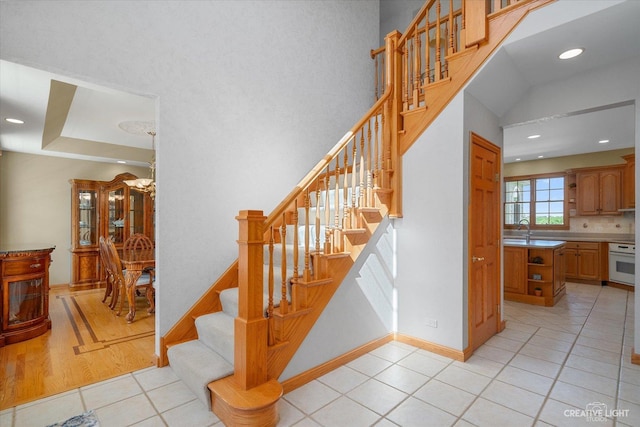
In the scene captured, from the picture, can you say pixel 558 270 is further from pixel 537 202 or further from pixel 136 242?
pixel 136 242

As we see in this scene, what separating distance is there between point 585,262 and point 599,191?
1582mm

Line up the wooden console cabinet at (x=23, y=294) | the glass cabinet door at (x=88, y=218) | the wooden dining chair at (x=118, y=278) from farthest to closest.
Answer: the glass cabinet door at (x=88, y=218), the wooden dining chair at (x=118, y=278), the wooden console cabinet at (x=23, y=294)

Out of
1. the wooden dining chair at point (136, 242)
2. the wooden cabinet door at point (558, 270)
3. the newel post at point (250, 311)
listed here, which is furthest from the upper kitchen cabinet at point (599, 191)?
the wooden dining chair at point (136, 242)

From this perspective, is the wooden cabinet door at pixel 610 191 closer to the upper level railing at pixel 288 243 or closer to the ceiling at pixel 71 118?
the upper level railing at pixel 288 243

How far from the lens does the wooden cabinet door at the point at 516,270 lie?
4691 mm

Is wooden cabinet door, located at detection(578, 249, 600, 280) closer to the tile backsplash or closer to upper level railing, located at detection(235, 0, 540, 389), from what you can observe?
the tile backsplash

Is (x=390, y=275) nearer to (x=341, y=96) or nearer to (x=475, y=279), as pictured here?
(x=475, y=279)

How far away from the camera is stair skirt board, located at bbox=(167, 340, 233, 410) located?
2.09 m

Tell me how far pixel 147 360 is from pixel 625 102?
5.03m

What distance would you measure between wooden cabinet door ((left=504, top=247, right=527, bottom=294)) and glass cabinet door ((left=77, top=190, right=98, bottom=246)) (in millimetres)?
7557

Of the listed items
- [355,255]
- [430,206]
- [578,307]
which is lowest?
[578,307]

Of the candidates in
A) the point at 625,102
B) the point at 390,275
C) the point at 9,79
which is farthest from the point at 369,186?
the point at 9,79

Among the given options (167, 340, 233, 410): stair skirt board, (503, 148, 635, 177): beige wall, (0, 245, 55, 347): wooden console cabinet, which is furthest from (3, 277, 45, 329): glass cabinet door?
(503, 148, 635, 177): beige wall

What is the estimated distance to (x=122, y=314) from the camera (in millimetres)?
4145
